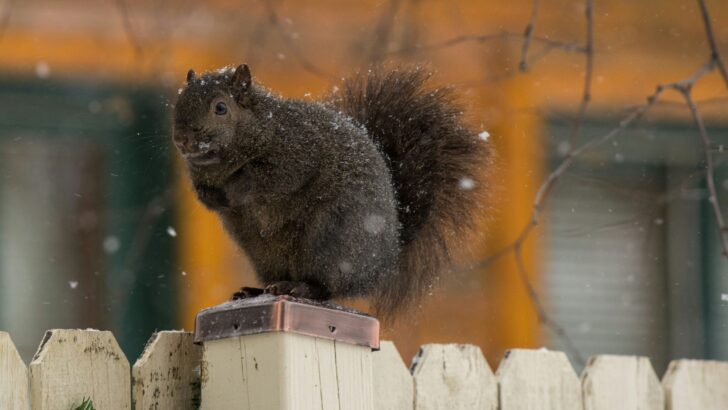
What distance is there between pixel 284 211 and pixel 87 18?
346 cm

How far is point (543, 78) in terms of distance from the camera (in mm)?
5758

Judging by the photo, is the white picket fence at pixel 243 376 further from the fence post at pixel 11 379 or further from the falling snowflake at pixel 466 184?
the falling snowflake at pixel 466 184

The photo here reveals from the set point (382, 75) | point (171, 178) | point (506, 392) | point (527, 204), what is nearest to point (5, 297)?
point (171, 178)

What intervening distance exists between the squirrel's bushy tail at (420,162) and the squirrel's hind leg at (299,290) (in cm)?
23

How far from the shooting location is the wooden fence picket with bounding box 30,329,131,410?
1940 mm

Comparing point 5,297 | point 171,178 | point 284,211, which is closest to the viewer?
point 284,211

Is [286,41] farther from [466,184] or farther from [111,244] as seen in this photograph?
[111,244]

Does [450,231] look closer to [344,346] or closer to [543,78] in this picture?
[344,346]

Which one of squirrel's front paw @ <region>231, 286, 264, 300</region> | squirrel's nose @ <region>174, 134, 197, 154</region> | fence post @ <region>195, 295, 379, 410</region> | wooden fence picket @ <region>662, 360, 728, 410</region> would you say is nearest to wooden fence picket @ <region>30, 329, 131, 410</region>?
fence post @ <region>195, 295, 379, 410</region>

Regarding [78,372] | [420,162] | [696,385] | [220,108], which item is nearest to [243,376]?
[78,372]

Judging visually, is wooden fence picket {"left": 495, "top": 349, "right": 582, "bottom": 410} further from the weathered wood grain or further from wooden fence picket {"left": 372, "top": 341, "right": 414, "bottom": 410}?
the weathered wood grain

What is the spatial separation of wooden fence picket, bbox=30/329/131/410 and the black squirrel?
34cm

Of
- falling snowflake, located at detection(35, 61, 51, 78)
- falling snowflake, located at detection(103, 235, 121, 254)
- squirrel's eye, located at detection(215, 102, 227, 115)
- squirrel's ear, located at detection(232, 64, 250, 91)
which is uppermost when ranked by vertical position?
falling snowflake, located at detection(35, 61, 51, 78)

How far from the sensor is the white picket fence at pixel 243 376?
1.92 metres
